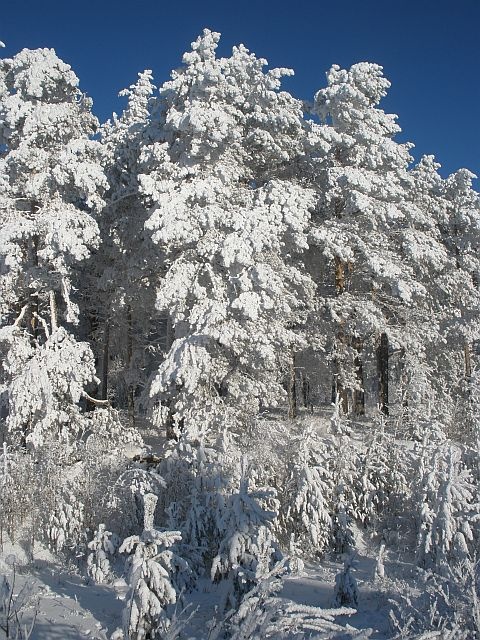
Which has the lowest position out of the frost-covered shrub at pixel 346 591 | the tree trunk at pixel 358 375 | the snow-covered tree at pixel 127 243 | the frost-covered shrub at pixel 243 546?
the frost-covered shrub at pixel 346 591

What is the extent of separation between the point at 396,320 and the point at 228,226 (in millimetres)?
8269

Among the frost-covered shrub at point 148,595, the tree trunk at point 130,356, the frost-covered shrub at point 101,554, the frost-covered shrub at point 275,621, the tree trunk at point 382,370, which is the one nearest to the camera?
the frost-covered shrub at point 275,621

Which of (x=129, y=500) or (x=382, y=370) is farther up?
(x=382, y=370)

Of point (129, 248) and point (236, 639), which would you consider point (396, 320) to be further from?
point (236, 639)

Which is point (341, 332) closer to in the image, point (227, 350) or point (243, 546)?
→ point (227, 350)

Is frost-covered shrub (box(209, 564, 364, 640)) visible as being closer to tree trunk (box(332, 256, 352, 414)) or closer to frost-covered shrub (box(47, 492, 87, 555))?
frost-covered shrub (box(47, 492, 87, 555))

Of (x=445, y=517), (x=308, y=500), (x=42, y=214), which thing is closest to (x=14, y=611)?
(x=308, y=500)

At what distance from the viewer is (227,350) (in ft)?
52.0

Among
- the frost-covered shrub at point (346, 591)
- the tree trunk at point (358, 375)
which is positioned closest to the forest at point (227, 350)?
the frost-covered shrub at point (346, 591)

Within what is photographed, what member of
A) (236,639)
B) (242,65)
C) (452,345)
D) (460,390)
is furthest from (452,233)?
(236,639)

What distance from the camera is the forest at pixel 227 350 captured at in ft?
32.2

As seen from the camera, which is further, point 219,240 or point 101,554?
point 219,240

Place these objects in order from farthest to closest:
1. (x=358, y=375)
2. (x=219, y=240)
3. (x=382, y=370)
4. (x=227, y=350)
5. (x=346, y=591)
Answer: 1. (x=382, y=370)
2. (x=358, y=375)
3. (x=227, y=350)
4. (x=219, y=240)
5. (x=346, y=591)

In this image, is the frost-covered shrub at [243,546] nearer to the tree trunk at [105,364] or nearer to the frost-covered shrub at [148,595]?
the frost-covered shrub at [148,595]
